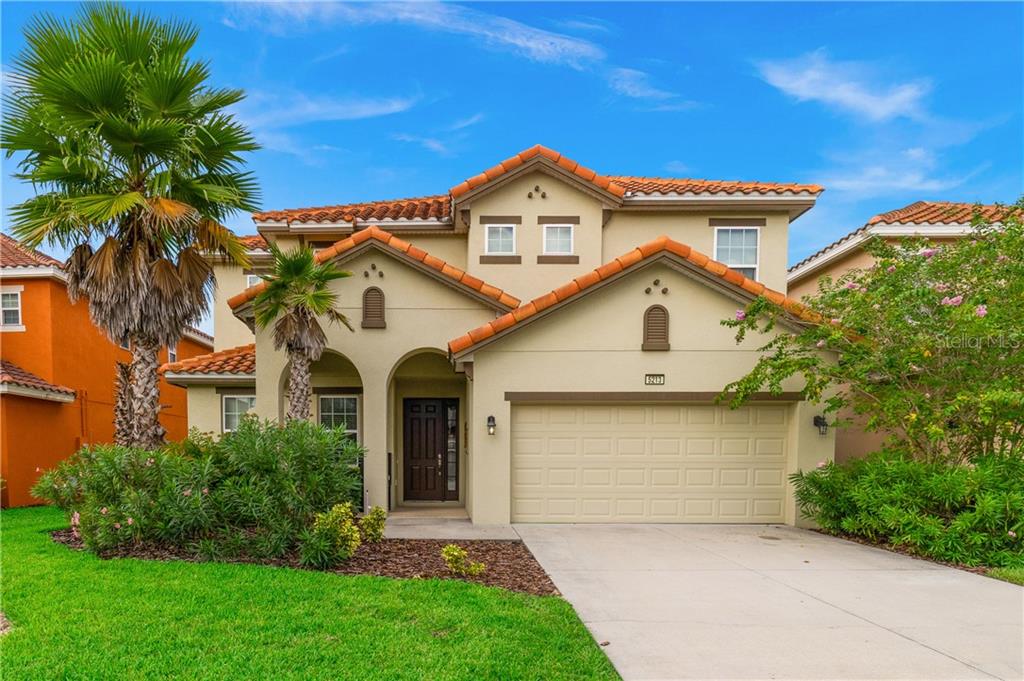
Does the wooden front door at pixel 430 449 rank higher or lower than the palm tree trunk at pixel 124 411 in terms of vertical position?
lower

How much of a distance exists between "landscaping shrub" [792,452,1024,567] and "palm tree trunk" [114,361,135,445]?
1192cm

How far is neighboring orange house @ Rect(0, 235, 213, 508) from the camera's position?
12938 mm

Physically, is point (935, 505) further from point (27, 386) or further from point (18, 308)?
point (18, 308)

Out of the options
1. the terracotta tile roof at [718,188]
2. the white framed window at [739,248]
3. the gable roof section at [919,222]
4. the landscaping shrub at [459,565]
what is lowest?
the landscaping shrub at [459,565]

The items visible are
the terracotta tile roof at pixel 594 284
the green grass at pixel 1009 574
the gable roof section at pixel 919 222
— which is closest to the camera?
the green grass at pixel 1009 574

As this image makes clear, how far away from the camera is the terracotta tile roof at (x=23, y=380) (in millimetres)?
12516

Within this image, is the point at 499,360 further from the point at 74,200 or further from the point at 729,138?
the point at 729,138

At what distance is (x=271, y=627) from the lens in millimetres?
4637

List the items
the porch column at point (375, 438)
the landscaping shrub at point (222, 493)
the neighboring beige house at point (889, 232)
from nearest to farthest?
1. the landscaping shrub at point (222, 493)
2. the porch column at point (375, 438)
3. the neighboring beige house at point (889, 232)

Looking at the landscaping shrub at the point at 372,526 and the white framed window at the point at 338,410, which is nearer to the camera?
the landscaping shrub at the point at 372,526

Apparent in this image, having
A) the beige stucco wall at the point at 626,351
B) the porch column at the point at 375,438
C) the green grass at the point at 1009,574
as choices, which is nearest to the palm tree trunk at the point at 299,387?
the porch column at the point at 375,438

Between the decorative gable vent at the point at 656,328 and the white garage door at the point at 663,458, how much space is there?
123 cm

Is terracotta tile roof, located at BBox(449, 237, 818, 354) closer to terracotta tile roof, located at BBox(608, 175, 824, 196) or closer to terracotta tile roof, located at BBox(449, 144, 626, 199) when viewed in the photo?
terracotta tile roof, located at BBox(449, 144, 626, 199)

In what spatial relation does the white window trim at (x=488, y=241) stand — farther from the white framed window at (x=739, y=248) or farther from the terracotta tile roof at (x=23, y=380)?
the terracotta tile roof at (x=23, y=380)
